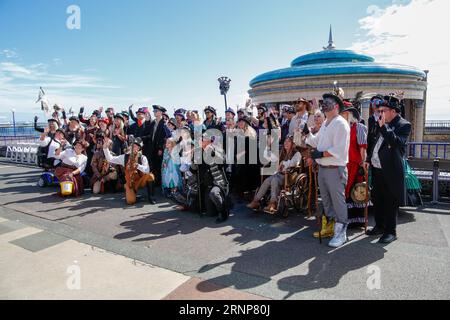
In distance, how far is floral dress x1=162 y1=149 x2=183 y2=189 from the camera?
22.4ft

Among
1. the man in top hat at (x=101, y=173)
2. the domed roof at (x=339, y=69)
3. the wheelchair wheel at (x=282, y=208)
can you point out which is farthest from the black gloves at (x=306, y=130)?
the domed roof at (x=339, y=69)

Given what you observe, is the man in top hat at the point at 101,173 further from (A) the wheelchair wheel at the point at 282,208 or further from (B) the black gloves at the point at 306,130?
(B) the black gloves at the point at 306,130

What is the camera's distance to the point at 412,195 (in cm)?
528

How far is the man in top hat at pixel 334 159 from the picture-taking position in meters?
3.98

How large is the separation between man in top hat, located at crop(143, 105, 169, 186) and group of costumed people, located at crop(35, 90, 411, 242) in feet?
0.08

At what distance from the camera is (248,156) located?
6.52 meters

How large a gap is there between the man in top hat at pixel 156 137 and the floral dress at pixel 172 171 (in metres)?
0.90

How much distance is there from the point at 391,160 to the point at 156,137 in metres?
5.49

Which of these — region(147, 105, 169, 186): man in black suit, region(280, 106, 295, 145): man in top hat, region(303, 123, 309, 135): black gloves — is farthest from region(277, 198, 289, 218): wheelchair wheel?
region(147, 105, 169, 186): man in black suit

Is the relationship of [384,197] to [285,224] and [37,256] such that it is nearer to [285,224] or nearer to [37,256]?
[285,224]

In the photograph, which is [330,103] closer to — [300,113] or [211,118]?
[300,113]

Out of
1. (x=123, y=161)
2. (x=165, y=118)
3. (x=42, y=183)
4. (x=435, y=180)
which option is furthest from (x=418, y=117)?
(x=42, y=183)
